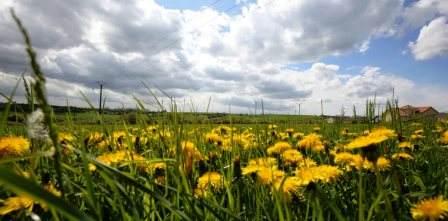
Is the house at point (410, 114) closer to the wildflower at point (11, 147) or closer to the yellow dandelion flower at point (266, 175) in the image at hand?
the yellow dandelion flower at point (266, 175)

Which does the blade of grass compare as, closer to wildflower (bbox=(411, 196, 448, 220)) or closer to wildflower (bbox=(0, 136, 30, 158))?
wildflower (bbox=(411, 196, 448, 220))

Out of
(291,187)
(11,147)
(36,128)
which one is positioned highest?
(36,128)

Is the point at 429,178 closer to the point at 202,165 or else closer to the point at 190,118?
the point at 202,165

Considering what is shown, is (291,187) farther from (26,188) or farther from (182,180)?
(26,188)

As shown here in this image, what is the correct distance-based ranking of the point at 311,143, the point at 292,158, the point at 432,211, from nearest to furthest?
the point at 432,211 → the point at 292,158 → the point at 311,143

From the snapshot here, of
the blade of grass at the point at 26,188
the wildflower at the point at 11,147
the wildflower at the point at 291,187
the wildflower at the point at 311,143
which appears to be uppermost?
the blade of grass at the point at 26,188

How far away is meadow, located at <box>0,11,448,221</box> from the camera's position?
657 millimetres

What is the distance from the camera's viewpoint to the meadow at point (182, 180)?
0.66m

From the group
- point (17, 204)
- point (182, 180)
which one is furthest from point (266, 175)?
point (17, 204)

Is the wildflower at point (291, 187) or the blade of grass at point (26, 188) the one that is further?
the wildflower at point (291, 187)

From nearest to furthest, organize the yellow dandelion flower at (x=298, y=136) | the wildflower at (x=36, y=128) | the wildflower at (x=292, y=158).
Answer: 1. the wildflower at (x=36, y=128)
2. the wildflower at (x=292, y=158)
3. the yellow dandelion flower at (x=298, y=136)

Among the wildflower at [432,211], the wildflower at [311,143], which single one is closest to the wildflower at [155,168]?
the wildflower at [432,211]

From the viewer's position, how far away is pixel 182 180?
A: 158 centimetres

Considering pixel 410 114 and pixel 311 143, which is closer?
pixel 311 143
